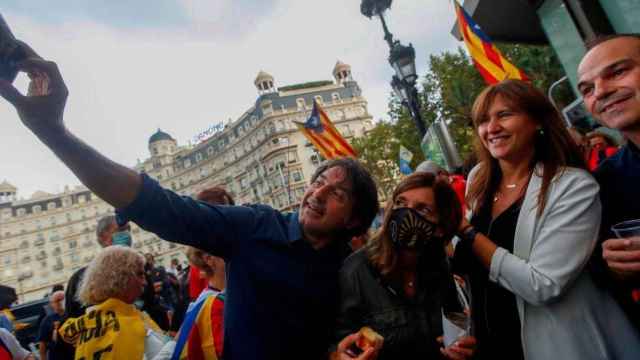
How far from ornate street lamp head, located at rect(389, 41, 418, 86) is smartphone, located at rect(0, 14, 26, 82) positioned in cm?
803

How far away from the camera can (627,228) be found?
1.42m

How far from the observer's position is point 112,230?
4.65 meters

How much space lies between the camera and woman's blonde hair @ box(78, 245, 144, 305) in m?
2.85

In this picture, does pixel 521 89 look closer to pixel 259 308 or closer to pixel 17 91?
pixel 259 308

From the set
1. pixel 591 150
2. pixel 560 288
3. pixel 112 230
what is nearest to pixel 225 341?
pixel 560 288

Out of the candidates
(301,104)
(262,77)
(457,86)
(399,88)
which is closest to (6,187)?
(262,77)

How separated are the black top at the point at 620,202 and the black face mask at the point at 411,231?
30.4 inches

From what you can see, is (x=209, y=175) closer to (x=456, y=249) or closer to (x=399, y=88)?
(x=399, y=88)

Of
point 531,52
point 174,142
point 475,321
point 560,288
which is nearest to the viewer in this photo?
point 560,288

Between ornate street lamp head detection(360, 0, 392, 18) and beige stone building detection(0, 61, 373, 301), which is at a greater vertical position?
beige stone building detection(0, 61, 373, 301)

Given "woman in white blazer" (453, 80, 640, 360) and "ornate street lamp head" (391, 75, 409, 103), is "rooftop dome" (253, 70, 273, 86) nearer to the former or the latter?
"ornate street lamp head" (391, 75, 409, 103)

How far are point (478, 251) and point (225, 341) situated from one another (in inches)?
51.3

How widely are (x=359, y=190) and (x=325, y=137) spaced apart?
9.48 metres

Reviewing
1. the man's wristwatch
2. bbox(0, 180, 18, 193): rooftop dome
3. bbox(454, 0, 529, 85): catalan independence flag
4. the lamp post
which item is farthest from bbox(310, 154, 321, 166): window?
bbox(0, 180, 18, 193): rooftop dome
